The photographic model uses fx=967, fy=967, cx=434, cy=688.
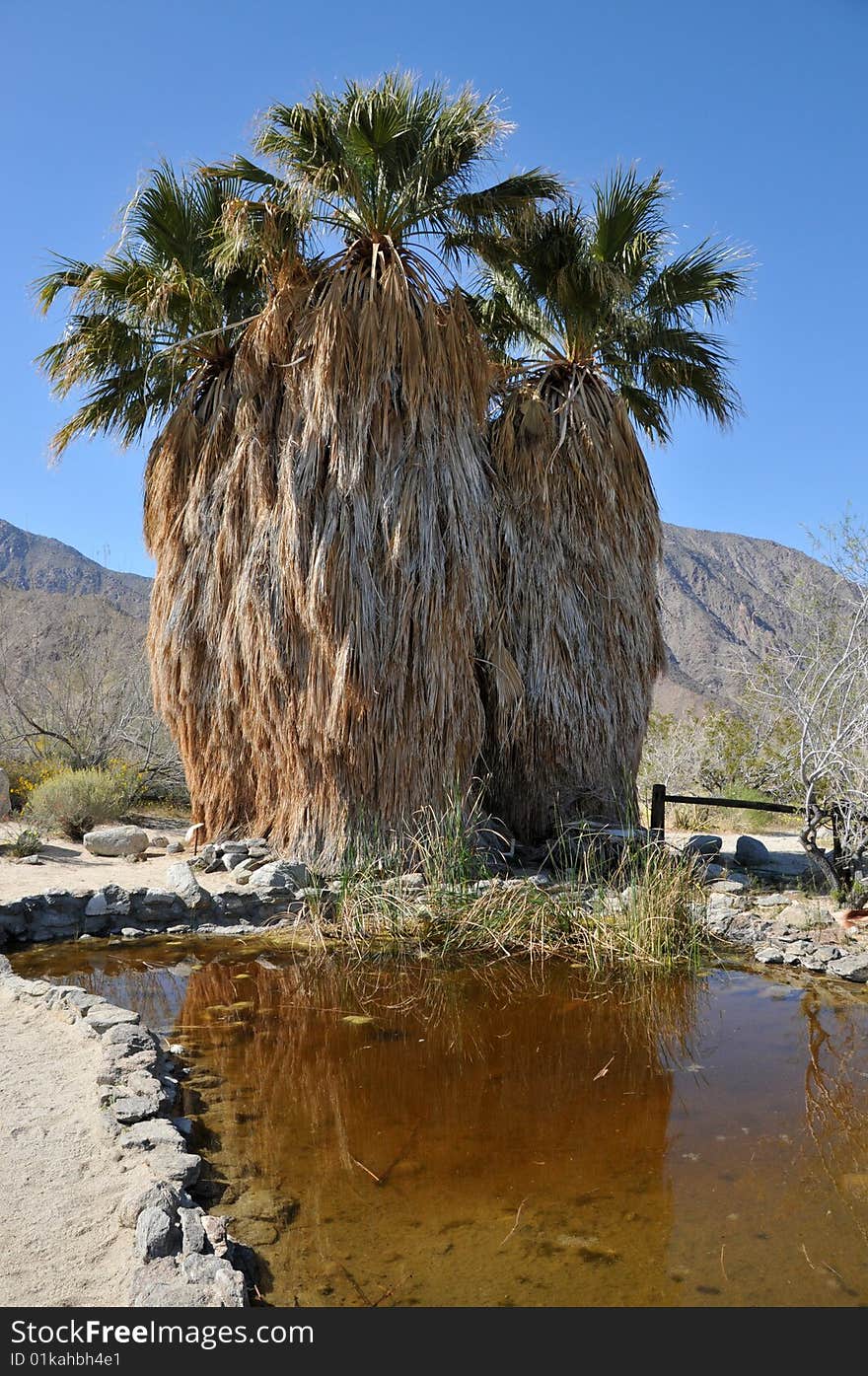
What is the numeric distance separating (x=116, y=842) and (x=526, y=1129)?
7.11 metres

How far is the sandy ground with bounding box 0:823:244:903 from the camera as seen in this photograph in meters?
8.38

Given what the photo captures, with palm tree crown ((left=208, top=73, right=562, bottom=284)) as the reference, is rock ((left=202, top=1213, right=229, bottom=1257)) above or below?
below

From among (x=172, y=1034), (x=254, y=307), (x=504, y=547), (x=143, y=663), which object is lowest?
(x=172, y=1034)

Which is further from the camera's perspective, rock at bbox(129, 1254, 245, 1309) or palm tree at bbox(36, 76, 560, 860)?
palm tree at bbox(36, 76, 560, 860)

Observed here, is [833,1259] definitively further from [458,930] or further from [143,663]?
[143,663]

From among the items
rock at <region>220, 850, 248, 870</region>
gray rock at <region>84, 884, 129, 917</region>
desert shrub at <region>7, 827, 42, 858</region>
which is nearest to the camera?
gray rock at <region>84, 884, 129, 917</region>

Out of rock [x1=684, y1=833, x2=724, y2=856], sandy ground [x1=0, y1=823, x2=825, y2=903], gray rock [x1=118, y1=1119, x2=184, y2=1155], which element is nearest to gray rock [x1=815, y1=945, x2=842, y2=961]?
rock [x1=684, y1=833, x2=724, y2=856]

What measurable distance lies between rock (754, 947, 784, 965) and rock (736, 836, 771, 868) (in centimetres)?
350

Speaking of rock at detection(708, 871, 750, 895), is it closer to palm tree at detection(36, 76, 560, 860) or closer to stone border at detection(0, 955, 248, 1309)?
palm tree at detection(36, 76, 560, 860)

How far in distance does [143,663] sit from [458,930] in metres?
10.7

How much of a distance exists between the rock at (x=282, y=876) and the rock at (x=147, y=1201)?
4887 mm

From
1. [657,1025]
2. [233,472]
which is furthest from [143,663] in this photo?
[657,1025]

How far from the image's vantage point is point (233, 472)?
9.46 metres

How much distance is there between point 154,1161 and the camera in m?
3.66
